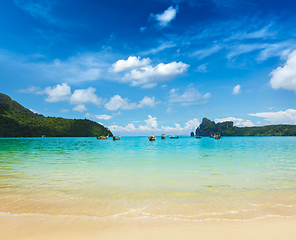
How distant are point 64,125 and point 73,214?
679 feet

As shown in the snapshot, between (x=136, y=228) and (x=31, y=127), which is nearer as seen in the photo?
(x=136, y=228)

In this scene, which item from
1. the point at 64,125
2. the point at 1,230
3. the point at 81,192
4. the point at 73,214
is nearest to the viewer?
the point at 1,230

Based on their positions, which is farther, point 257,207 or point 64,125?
point 64,125

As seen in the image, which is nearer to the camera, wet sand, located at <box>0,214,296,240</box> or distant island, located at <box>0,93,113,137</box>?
wet sand, located at <box>0,214,296,240</box>

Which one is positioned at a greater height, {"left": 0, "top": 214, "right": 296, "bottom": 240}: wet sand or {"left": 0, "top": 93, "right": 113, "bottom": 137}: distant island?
{"left": 0, "top": 93, "right": 113, "bottom": 137}: distant island

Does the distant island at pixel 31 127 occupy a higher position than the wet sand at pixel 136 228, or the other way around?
the distant island at pixel 31 127

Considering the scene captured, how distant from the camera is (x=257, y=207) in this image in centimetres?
563

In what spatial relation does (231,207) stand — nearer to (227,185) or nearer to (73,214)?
(227,185)

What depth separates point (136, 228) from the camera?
4293 mm

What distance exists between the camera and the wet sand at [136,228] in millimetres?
3902

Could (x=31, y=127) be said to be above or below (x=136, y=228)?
above

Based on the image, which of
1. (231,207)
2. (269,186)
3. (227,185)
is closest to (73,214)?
(231,207)

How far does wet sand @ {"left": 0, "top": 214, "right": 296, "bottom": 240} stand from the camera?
12.8 feet

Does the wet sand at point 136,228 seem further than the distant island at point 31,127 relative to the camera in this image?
No
